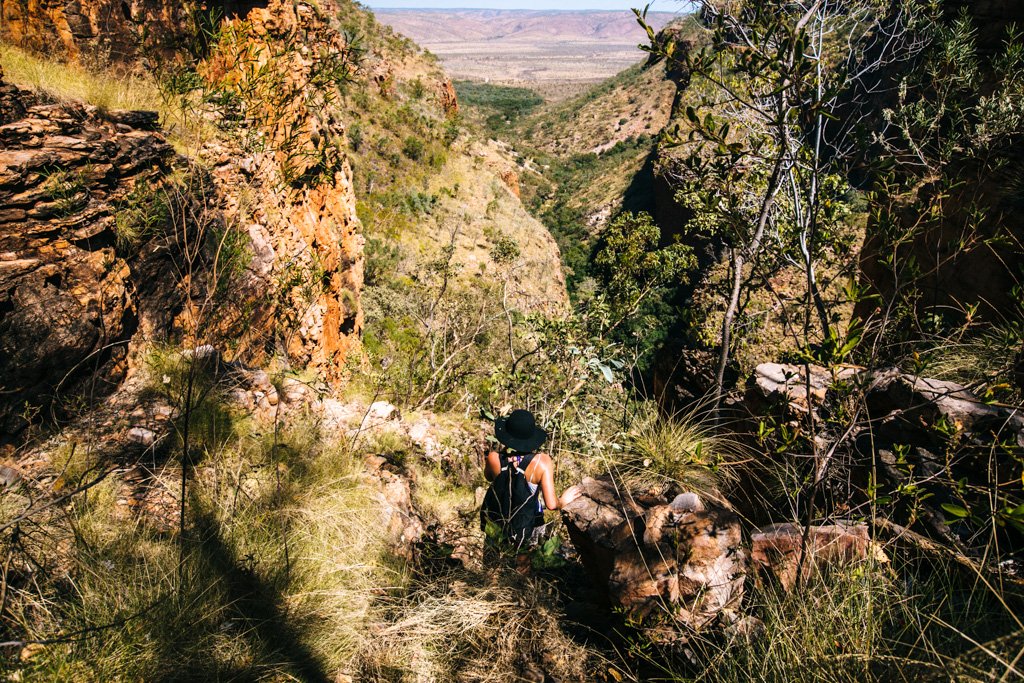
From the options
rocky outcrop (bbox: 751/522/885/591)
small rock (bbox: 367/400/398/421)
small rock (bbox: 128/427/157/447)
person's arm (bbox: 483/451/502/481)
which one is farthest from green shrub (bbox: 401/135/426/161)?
rocky outcrop (bbox: 751/522/885/591)

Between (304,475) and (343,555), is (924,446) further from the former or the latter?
(304,475)

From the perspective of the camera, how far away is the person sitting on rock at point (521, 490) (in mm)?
3094

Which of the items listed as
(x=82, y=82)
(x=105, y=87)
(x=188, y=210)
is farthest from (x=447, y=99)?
(x=188, y=210)

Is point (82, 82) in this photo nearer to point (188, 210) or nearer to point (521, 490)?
point (188, 210)

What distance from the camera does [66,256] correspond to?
127 inches

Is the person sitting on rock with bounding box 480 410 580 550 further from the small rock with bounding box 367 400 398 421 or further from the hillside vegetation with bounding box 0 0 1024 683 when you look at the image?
the small rock with bounding box 367 400 398 421

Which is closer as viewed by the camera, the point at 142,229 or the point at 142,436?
the point at 142,436

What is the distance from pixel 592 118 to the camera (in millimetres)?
80688

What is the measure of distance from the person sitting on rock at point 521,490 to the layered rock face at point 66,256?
2238 millimetres

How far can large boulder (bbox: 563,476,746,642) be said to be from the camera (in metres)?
2.22

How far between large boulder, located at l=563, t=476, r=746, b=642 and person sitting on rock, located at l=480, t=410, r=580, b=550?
441 mm

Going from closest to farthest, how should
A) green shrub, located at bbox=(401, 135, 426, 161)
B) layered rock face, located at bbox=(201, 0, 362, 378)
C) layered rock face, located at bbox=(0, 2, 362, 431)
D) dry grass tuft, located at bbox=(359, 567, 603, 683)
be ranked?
1. dry grass tuft, located at bbox=(359, 567, 603, 683)
2. layered rock face, located at bbox=(0, 2, 362, 431)
3. layered rock face, located at bbox=(201, 0, 362, 378)
4. green shrub, located at bbox=(401, 135, 426, 161)

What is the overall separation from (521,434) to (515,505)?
0.45 m

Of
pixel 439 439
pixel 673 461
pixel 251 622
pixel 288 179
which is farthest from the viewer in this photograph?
pixel 288 179
